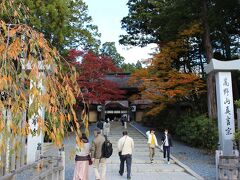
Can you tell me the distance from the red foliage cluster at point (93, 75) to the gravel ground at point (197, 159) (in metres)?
7.67

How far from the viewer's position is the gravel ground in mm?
11712

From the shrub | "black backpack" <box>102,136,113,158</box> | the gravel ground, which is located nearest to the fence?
the gravel ground

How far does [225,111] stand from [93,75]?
14917mm

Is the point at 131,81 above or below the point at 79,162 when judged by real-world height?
above

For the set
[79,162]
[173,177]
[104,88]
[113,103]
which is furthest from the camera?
[113,103]

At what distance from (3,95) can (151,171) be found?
979cm

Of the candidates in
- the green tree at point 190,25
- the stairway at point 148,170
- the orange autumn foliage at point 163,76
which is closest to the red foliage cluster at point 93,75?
the green tree at point 190,25

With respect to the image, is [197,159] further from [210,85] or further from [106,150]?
[106,150]

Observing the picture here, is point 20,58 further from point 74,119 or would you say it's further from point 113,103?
point 113,103

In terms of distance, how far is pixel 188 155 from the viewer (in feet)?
52.5

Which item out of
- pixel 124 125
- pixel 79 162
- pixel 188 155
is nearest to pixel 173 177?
pixel 79 162

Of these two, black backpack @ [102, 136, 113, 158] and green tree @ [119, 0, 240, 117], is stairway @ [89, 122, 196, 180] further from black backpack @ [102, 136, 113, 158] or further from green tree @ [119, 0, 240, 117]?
green tree @ [119, 0, 240, 117]

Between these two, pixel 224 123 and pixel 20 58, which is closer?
pixel 20 58

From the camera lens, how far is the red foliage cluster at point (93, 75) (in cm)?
2431
